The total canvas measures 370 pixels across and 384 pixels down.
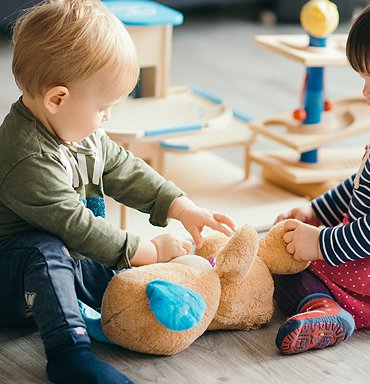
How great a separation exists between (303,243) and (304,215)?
160 mm

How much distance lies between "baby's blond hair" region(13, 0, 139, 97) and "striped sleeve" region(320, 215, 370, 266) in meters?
0.38

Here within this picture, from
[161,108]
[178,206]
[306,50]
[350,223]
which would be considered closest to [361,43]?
[350,223]

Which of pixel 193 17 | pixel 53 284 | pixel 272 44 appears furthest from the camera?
pixel 193 17

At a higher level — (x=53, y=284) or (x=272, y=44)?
(x=272, y=44)

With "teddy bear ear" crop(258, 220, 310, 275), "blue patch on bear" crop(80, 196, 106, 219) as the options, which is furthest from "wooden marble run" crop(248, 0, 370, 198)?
"blue patch on bear" crop(80, 196, 106, 219)

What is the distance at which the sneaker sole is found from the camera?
1183mm

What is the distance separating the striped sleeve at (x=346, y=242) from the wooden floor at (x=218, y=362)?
0.43ft

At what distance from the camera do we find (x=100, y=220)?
3.86 ft

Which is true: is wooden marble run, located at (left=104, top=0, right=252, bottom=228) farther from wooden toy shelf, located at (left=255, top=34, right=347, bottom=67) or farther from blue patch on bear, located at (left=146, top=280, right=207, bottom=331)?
blue patch on bear, located at (left=146, top=280, right=207, bottom=331)

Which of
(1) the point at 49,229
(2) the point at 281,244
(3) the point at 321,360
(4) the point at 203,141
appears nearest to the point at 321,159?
(4) the point at 203,141

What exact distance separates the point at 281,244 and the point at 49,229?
0.37 metres

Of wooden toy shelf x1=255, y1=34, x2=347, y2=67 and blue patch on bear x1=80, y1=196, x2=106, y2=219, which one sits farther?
wooden toy shelf x1=255, y1=34, x2=347, y2=67

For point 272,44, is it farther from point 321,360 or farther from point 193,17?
point 193,17

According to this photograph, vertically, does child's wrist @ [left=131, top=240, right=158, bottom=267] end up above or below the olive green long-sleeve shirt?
below
